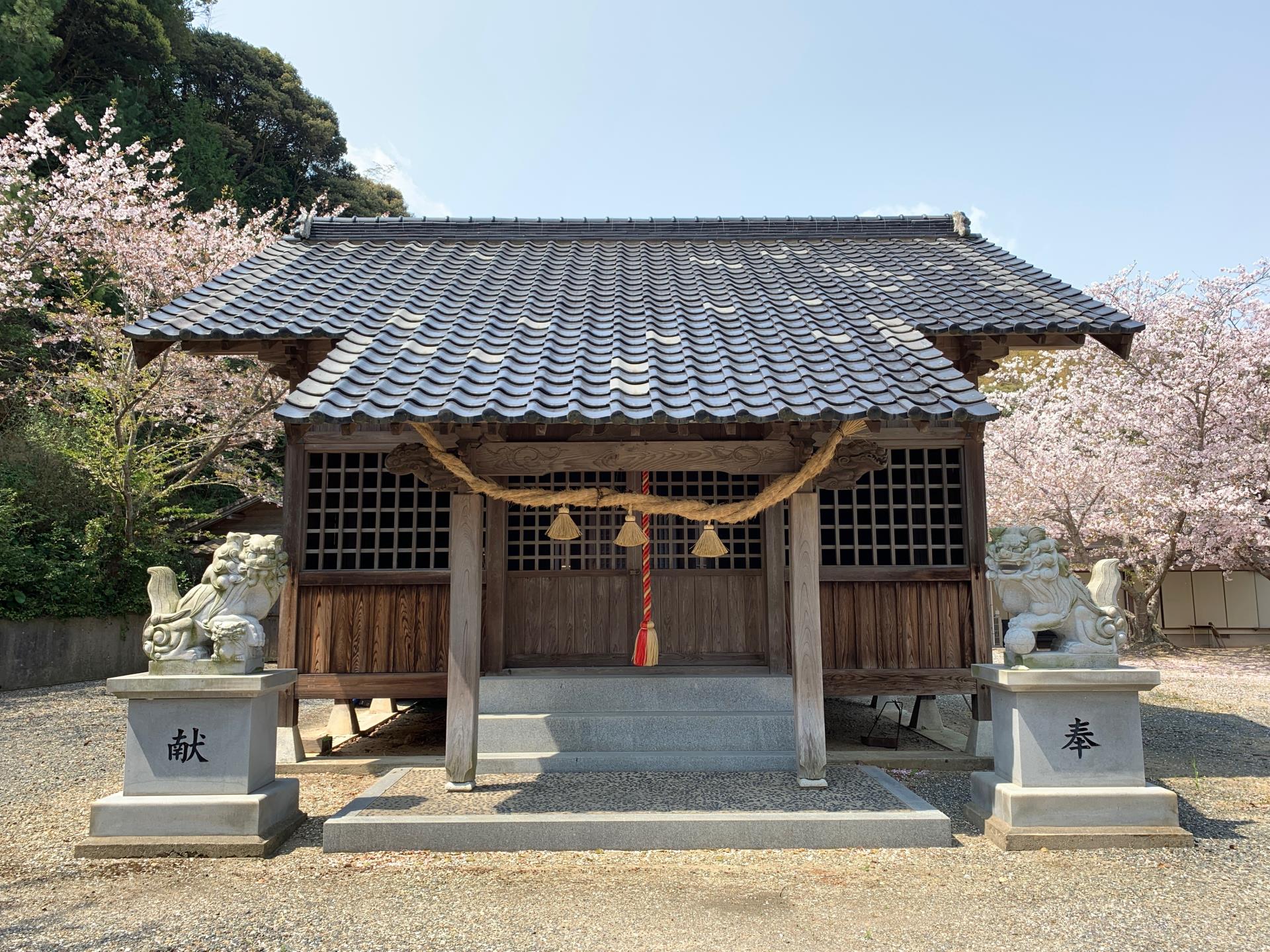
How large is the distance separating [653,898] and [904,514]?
4823mm

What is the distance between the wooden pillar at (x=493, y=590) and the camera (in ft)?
25.5

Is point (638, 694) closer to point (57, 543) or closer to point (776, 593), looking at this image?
point (776, 593)

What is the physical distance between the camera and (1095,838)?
489cm

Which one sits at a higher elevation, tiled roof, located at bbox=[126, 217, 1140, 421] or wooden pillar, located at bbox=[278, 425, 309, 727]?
tiled roof, located at bbox=[126, 217, 1140, 421]

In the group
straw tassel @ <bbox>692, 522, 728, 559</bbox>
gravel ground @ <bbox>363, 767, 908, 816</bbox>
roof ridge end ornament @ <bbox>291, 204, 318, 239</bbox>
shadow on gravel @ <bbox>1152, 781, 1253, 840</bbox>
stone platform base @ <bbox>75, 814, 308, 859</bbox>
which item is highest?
roof ridge end ornament @ <bbox>291, 204, 318, 239</bbox>

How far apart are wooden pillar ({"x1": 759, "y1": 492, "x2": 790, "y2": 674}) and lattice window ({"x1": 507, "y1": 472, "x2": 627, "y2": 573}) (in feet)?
4.93

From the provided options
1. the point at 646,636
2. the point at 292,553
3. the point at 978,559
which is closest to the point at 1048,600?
the point at 978,559

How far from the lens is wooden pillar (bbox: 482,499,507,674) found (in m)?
7.77

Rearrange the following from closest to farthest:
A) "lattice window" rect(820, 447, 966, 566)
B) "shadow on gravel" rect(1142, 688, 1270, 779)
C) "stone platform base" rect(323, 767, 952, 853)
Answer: "stone platform base" rect(323, 767, 952, 853) → "shadow on gravel" rect(1142, 688, 1270, 779) → "lattice window" rect(820, 447, 966, 566)

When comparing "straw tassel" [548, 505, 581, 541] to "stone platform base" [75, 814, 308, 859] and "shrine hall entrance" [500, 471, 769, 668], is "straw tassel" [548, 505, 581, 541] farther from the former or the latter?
"stone platform base" [75, 814, 308, 859]

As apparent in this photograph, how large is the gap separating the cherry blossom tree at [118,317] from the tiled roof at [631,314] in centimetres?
605

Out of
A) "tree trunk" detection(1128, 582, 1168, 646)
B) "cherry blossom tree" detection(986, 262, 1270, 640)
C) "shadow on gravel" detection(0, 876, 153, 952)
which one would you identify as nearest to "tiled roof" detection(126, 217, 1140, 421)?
"shadow on gravel" detection(0, 876, 153, 952)

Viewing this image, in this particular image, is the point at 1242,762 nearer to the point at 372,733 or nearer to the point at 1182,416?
the point at 372,733

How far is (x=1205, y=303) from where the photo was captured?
1720 cm
